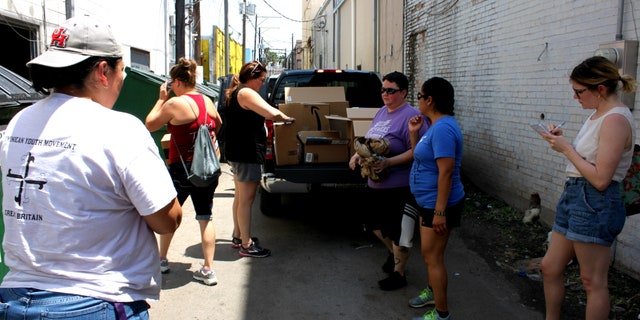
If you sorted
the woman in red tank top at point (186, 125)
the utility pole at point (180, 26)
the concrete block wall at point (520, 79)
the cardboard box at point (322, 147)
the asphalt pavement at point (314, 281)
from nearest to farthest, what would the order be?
the asphalt pavement at point (314, 281) → the woman in red tank top at point (186, 125) → the concrete block wall at point (520, 79) → the cardboard box at point (322, 147) → the utility pole at point (180, 26)

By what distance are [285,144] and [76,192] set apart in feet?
12.9

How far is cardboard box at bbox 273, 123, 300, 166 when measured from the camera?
5422 mm

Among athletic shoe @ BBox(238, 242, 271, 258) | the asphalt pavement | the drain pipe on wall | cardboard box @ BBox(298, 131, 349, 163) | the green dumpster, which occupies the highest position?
the drain pipe on wall

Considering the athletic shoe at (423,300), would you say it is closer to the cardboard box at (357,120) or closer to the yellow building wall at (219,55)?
the cardboard box at (357,120)

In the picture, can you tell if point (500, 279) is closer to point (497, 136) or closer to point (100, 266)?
point (497, 136)

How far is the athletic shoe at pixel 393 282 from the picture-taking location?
14.0ft

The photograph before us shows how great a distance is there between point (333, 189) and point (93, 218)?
13.5 feet

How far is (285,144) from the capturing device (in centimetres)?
546

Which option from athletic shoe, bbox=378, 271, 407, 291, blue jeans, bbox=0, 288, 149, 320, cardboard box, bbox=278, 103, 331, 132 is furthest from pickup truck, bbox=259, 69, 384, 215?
blue jeans, bbox=0, 288, 149, 320

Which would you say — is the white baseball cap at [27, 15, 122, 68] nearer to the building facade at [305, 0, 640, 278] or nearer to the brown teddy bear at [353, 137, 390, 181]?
the brown teddy bear at [353, 137, 390, 181]

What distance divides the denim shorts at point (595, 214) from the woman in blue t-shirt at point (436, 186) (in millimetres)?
747

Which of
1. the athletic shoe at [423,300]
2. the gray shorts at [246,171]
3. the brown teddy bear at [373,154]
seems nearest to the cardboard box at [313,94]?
the gray shorts at [246,171]

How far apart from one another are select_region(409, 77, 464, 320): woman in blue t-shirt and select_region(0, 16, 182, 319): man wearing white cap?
6.86 feet

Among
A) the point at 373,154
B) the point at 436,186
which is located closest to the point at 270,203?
the point at 373,154
